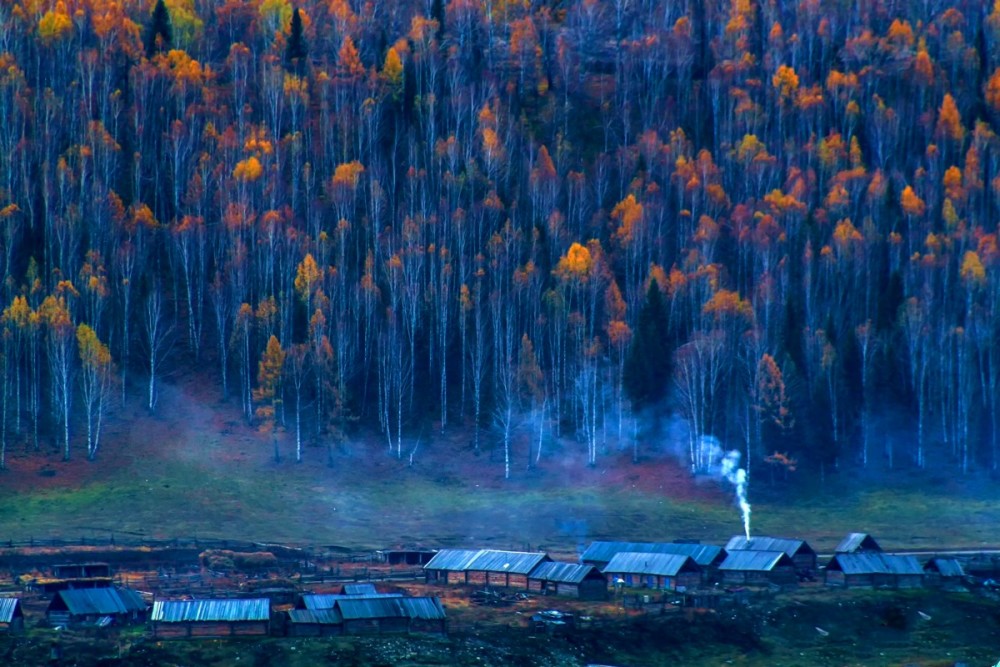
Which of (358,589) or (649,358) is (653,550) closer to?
(358,589)

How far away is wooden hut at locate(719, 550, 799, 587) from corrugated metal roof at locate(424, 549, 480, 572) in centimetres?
1335

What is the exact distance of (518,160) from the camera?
144625 mm

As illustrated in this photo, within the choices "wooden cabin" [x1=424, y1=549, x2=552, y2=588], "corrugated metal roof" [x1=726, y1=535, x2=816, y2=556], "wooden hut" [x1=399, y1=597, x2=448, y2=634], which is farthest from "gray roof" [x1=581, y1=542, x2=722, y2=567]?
"wooden hut" [x1=399, y1=597, x2=448, y2=634]

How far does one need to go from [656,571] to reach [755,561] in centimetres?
550

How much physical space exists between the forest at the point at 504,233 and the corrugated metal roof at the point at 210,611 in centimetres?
3588

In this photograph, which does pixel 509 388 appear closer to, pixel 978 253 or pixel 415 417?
pixel 415 417

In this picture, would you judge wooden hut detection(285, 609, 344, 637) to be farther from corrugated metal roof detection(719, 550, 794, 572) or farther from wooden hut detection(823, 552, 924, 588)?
wooden hut detection(823, 552, 924, 588)

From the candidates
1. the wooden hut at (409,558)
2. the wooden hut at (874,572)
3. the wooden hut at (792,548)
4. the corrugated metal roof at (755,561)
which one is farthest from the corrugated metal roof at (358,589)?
the wooden hut at (874,572)

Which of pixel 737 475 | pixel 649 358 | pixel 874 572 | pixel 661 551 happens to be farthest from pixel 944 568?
pixel 649 358

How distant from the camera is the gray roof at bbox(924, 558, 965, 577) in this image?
303 ft

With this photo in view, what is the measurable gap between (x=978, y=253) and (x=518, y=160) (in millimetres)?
37336

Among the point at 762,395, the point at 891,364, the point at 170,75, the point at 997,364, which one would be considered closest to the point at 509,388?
the point at 762,395

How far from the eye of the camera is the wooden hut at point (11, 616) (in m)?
76.2

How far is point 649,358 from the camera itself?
12281cm
